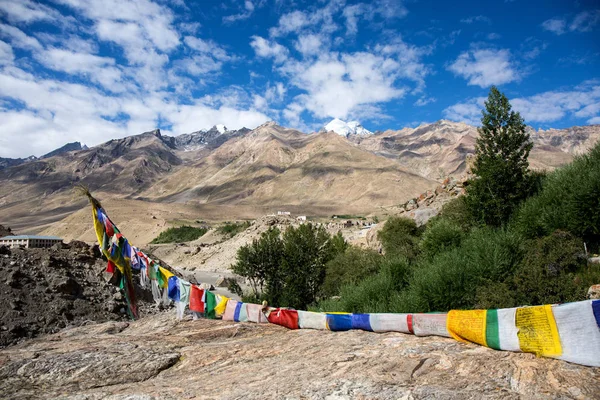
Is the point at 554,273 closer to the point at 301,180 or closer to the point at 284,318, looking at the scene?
the point at 284,318

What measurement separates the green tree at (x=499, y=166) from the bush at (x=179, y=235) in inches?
2309

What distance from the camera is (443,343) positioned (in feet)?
17.2

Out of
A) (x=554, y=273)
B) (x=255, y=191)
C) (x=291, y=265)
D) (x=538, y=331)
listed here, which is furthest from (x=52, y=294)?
(x=255, y=191)

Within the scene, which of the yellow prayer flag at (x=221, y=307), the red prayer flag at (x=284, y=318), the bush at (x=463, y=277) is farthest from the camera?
the bush at (x=463, y=277)

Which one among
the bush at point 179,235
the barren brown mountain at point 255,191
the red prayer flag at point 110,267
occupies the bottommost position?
the red prayer flag at point 110,267

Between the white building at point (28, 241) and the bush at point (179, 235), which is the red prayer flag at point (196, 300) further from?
the bush at point (179, 235)

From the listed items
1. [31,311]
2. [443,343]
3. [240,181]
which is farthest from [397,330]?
[240,181]

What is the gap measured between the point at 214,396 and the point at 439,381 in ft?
8.05

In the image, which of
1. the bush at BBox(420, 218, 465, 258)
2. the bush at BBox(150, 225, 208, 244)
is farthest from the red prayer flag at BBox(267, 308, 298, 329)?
the bush at BBox(150, 225, 208, 244)

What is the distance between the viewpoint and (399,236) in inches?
823

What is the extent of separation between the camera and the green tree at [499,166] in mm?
16344

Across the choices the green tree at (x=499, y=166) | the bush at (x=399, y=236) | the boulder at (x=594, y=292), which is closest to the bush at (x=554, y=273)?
the boulder at (x=594, y=292)

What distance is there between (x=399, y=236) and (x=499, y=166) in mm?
6316

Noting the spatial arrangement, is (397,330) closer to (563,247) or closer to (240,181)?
(563,247)
